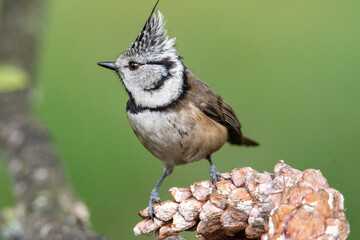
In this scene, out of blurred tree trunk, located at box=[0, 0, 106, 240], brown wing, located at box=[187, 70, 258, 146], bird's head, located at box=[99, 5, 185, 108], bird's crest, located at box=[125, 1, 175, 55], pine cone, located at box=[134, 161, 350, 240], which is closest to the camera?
pine cone, located at box=[134, 161, 350, 240]

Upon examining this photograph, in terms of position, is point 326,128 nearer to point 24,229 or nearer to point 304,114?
point 304,114

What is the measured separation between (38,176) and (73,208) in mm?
317

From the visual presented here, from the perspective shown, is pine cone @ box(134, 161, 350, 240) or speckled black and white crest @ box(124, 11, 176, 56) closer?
pine cone @ box(134, 161, 350, 240)

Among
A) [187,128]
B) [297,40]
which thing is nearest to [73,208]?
[187,128]

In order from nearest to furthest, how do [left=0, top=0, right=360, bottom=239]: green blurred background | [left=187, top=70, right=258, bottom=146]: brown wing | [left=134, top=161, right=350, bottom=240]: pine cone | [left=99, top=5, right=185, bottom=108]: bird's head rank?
1. [left=134, top=161, right=350, bottom=240]: pine cone
2. [left=99, top=5, right=185, bottom=108]: bird's head
3. [left=187, top=70, right=258, bottom=146]: brown wing
4. [left=0, top=0, right=360, bottom=239]: green blurred background

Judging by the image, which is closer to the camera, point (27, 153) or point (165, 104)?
point (165, 104)

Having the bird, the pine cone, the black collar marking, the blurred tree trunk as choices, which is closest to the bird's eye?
the bird

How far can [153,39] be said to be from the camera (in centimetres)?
246

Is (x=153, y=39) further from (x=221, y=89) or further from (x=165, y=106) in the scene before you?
(x=221, y=89)

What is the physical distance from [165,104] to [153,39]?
29 centimetres

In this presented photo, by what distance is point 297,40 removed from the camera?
12.6ft

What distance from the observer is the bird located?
95.3 inches

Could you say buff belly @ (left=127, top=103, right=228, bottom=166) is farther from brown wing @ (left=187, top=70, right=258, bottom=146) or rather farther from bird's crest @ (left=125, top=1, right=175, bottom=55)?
bird's crest @ (left=125, top=1, right=175, bottom=55)

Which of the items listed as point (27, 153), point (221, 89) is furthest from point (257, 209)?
point (221, 89)
